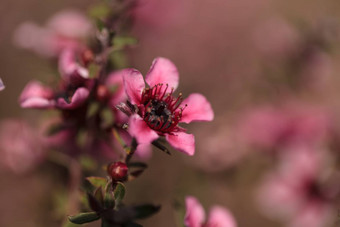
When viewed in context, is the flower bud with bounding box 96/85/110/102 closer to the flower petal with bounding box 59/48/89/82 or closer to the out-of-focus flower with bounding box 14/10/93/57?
the flower petal with bounding box 59/48/89/82

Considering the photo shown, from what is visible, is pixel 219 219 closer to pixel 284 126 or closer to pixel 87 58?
pixel 87 58

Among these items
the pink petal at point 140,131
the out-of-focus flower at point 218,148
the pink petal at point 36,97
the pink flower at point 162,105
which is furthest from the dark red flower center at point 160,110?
the out-of-focus flower at point 218,148

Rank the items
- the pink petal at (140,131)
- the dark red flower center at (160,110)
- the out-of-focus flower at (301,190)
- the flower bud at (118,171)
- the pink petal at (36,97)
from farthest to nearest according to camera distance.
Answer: the out-of-focus flower at (301,190), the pink petal at (36,97), the dark red flower center at (160,110), the flower bud at (118,171), the pink petal at (140,131)

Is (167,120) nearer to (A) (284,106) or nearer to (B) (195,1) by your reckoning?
(A) (284,106)

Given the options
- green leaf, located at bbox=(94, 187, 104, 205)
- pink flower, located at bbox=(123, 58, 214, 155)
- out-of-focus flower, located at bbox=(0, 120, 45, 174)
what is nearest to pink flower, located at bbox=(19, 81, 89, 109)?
pink flower, located at bbox=(123, 58, 214, 155)

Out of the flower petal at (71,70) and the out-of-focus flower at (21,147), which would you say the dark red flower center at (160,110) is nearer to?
the flower petal at (71,70)
